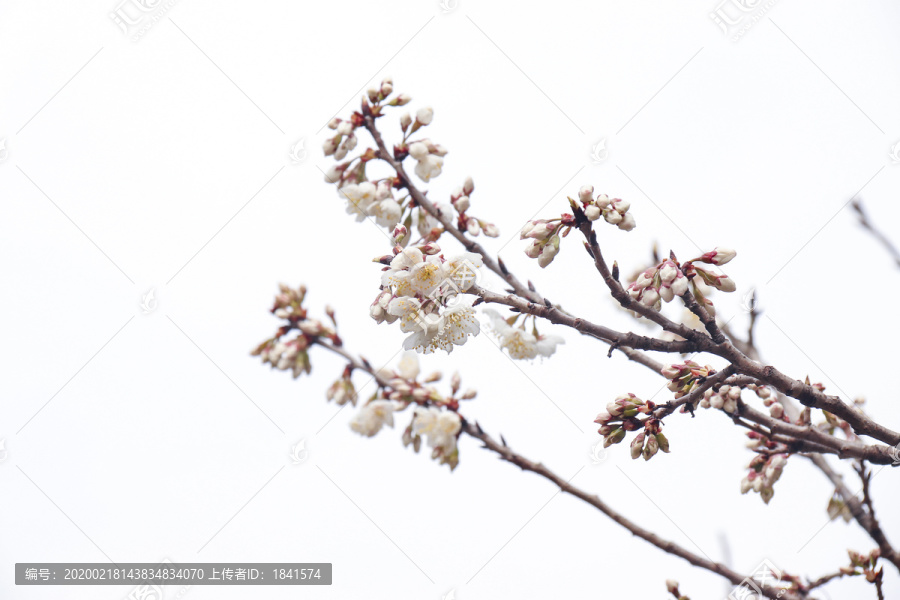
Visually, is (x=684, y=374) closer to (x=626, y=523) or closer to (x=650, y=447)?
(x=650, y=447)

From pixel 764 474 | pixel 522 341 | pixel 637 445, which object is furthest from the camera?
pixel 522 341

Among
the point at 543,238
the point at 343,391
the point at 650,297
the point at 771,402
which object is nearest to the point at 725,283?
the point at 650,297

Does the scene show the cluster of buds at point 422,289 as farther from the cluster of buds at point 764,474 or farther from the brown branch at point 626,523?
the cluster of buds at point 764,474

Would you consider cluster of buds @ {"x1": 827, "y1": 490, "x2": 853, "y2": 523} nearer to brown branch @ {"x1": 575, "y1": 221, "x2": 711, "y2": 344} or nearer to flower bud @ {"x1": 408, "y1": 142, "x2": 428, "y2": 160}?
brown branch @ {"x1": 575, "y1": 221, "x2": 711, "y2": 344}

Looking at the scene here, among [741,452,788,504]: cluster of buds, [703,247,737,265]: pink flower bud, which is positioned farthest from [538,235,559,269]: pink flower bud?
[741,452,788,504]: cluster of buds

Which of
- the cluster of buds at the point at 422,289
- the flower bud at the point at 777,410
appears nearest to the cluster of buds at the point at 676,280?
the cluster of buds at the point at 422,289

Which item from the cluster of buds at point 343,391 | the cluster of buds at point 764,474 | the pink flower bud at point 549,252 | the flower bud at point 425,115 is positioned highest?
the flower bud at point 425,115

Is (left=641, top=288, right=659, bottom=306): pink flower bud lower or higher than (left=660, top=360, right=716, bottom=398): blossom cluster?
higher
